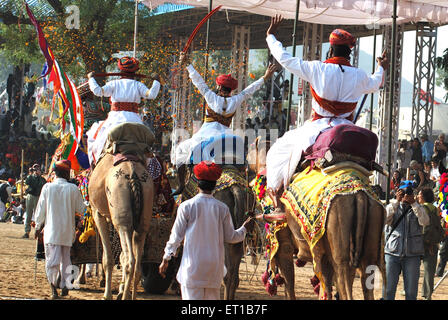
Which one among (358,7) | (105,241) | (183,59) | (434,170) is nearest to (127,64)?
(183,59)

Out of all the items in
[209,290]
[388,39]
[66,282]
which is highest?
[388,39]

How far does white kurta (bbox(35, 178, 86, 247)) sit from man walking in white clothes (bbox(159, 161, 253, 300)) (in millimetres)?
4223

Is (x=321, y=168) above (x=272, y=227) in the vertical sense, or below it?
above

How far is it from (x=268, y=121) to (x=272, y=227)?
2326 centimetres

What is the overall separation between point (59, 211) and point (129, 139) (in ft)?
6.33

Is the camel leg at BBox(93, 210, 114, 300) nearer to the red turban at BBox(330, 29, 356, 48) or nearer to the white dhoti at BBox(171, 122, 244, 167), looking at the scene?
the white dhoti at BBox(171, 122, 244, 167)

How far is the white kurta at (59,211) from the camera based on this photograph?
11.1 m

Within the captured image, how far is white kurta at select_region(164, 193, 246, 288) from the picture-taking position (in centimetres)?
718

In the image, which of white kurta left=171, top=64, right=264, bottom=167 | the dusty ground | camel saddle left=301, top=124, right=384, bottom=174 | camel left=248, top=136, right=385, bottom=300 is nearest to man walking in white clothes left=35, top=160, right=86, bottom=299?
the dusty ground

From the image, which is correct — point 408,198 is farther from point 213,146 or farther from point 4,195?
point 4,195

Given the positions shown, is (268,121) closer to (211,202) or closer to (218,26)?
(218,26)

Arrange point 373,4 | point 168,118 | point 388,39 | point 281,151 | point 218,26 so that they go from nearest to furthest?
point 281,151 → point 373,4 → point 388,39 → point 168,118 → point 218,26

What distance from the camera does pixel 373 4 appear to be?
2222cm

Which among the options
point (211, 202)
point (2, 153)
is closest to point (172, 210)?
point (211, 202)
